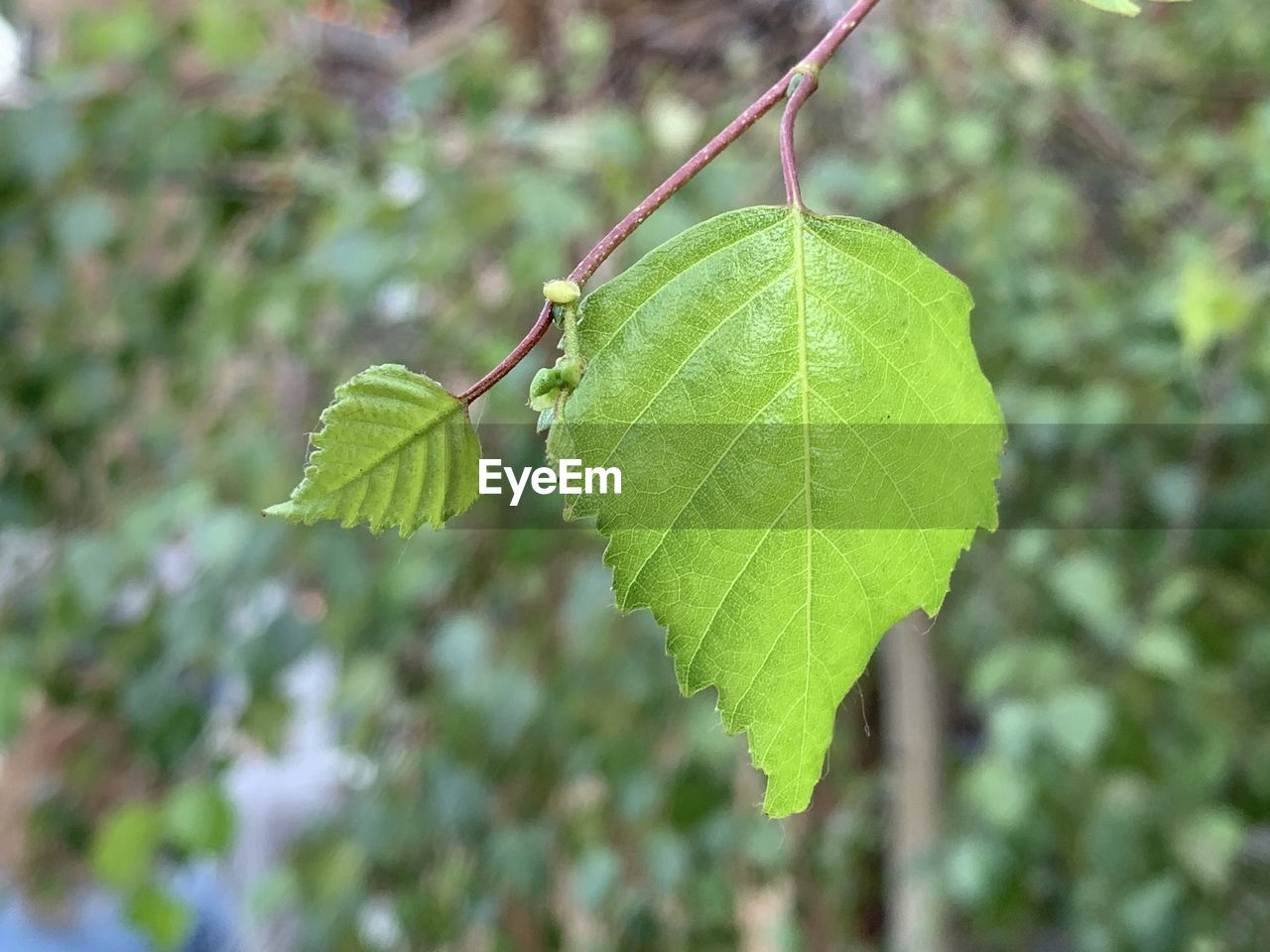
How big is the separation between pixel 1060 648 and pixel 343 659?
588 millimetres

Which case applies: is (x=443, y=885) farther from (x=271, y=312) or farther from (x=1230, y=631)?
(x=1230, y=631)

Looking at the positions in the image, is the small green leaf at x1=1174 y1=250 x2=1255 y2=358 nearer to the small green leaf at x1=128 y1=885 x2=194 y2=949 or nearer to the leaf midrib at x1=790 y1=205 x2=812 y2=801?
the leaf midrib at x1=790 y1=205 x2=812 y2=801

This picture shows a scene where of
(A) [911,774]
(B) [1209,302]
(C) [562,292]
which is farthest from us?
(A) [911,774]

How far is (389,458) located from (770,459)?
0.24 feet

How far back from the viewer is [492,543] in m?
0.97

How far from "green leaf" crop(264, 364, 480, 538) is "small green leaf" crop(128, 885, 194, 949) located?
2.26 ft

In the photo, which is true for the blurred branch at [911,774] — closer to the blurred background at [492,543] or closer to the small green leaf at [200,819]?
the blurred background at [492,543]

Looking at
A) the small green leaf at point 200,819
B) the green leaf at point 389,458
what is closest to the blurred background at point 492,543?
the small green leaf at point 200,819

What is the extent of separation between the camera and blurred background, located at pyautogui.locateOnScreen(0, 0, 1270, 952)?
792 mm

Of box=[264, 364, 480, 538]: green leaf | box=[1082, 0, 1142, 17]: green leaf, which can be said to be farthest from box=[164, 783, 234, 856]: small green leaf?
box=[1082, 0, 1142, 17]: green leaf

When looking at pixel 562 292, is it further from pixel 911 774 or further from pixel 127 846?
pixel 911 774

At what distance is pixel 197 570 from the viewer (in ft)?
2.77

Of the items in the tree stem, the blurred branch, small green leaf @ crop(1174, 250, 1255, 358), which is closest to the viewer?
the tree stem

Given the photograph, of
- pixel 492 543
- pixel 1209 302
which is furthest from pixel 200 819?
pixel 1209 302
